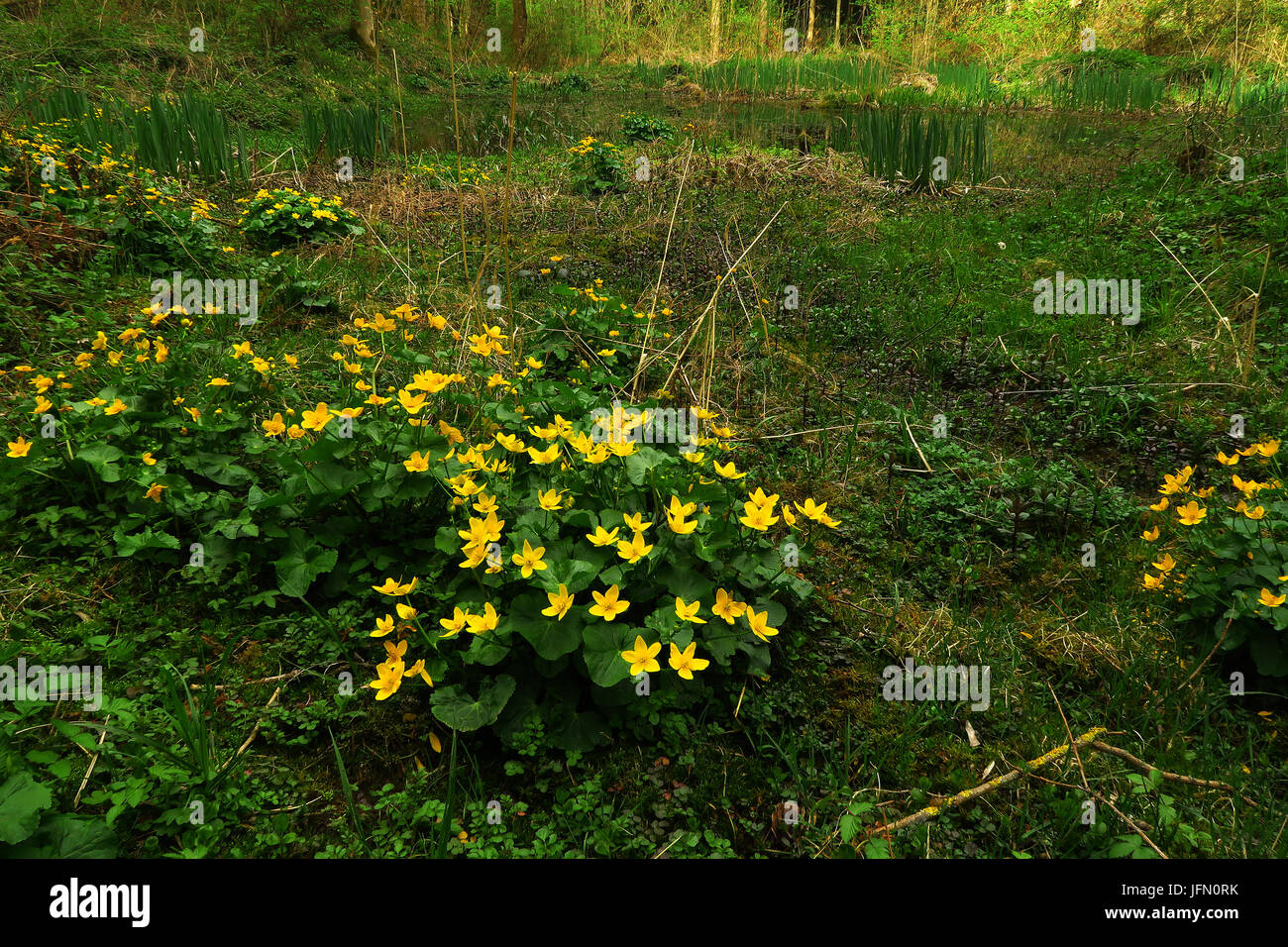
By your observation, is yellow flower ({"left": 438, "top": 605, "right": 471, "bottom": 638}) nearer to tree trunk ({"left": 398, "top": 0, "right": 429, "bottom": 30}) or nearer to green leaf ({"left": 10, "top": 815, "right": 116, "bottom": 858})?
green leaf ({"left": 10, "top": 815, "right": 116, "bottom": 858})

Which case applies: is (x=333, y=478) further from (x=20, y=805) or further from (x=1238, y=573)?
(x=1238, y=573)

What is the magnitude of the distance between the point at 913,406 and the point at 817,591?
1.32 m

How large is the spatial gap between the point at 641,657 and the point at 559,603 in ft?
0.69

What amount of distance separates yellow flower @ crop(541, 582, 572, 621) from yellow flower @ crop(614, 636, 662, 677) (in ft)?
0.53

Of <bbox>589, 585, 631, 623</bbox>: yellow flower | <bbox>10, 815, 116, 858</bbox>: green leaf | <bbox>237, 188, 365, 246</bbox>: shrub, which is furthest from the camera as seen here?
<bbox>237, 188, 365, 246</bbox>: shrub

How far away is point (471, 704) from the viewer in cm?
152

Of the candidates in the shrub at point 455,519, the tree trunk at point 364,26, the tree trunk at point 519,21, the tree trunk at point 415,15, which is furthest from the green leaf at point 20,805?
the tree trunk at point 415,15

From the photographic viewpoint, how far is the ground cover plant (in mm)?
1452

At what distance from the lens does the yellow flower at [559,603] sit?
4.79 ft

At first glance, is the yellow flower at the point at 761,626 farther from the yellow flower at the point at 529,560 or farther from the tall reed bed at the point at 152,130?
the tall reed bed at the point at 152,130

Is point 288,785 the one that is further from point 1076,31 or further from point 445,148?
point 1076,31

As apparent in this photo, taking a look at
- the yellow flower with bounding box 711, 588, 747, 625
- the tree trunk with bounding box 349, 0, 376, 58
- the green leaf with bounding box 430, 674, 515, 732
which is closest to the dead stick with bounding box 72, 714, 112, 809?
the green leaf with bounding box 430, 674, 515, 732

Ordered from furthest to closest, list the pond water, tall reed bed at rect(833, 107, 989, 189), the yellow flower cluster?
1. the pond water
2. tall reed bed at rect(833, 107, 989, 189)
3. the yellow flower cluster
